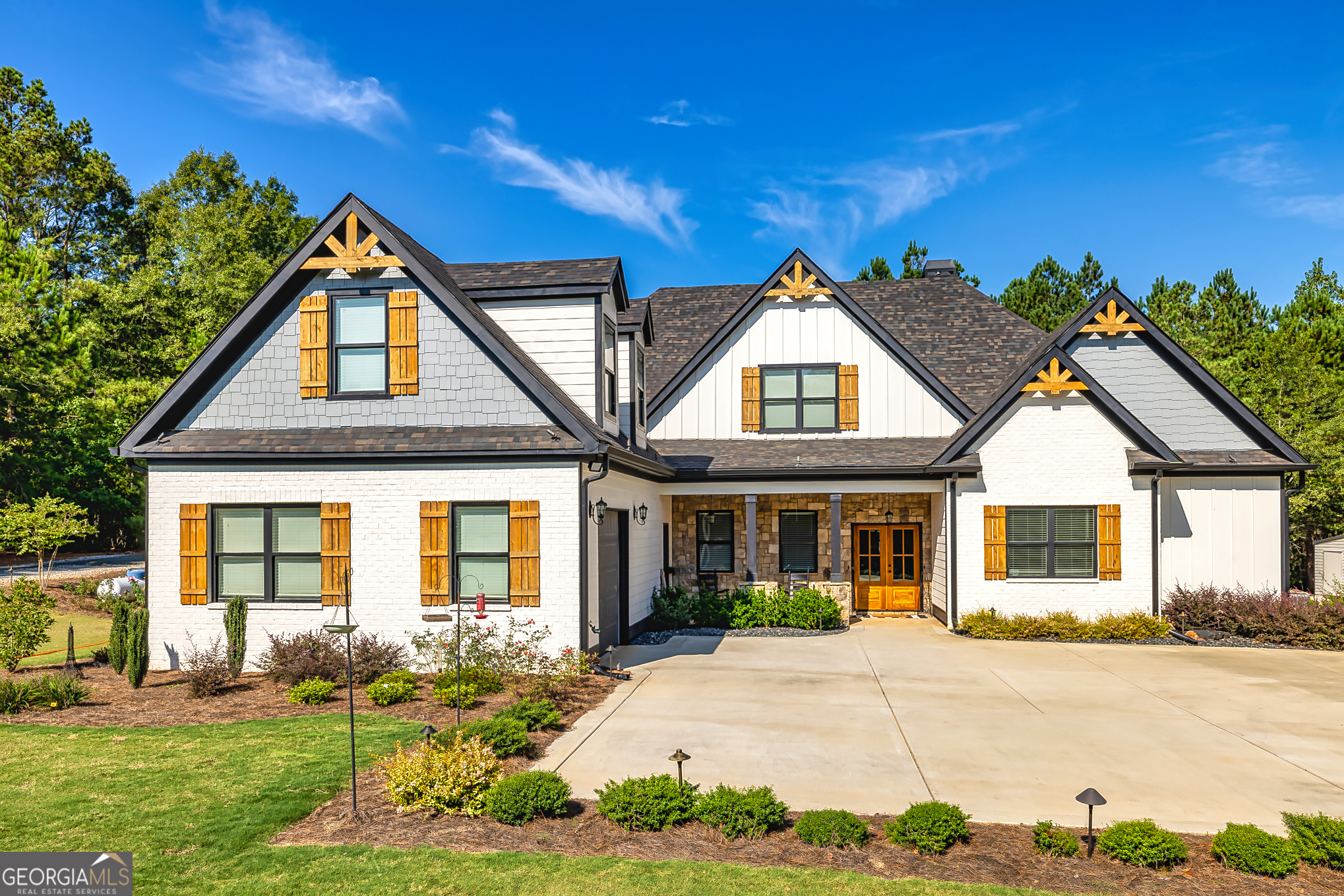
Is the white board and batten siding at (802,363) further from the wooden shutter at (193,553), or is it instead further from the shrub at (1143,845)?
the shrub at (1143,845)

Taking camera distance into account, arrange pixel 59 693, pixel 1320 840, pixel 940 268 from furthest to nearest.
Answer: pixel 940 268 → pixel 59 693 → pixel 1320 840

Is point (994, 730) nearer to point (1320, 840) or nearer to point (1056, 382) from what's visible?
point (1320, 840)

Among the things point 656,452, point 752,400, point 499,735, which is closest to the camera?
point 499,735

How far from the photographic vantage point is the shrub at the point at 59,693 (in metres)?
9.96

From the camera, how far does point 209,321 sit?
1310 inches

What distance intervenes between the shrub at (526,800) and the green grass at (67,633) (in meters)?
9.16

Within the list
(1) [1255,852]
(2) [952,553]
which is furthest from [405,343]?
(1) [1255,852]

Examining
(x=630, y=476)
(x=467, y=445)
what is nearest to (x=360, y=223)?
(x=467, y=445)

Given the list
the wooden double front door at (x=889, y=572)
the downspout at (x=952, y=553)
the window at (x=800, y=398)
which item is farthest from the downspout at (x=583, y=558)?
the wooden double front door at (x=889, y=572)

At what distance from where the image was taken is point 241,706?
10141mm

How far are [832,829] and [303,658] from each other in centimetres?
831

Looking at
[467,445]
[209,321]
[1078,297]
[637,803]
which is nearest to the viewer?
[637,803]

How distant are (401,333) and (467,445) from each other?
227 cm

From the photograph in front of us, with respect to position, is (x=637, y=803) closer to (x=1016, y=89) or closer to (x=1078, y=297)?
(x=1016, y=89)
